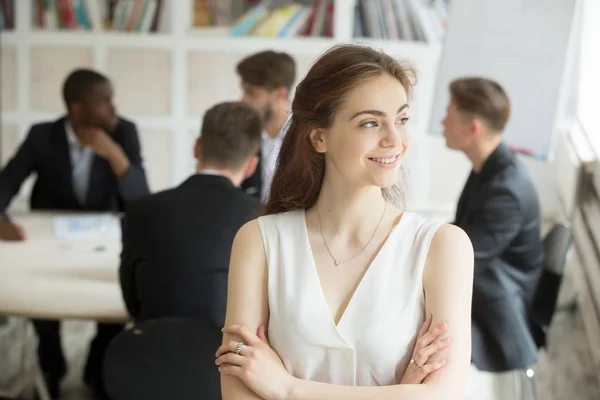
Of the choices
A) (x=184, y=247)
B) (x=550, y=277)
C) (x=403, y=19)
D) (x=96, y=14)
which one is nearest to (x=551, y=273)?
(x=550, y=277)

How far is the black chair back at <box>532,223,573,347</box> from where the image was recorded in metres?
2.52

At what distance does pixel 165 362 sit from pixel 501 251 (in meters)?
1.24

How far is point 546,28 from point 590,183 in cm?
83

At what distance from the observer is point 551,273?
254 cm

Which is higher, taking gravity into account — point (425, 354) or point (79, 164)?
point (425, 354)

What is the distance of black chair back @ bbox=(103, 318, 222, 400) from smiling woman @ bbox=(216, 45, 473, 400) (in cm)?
35

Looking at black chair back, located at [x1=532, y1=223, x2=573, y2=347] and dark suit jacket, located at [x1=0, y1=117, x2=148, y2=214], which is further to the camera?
dark suit jacket, located at [x1=0, y1=117, x2=148, y2=214]

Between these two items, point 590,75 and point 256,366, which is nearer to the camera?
point 256,366

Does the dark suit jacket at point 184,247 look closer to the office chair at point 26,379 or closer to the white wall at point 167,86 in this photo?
the office chair at point 26,379

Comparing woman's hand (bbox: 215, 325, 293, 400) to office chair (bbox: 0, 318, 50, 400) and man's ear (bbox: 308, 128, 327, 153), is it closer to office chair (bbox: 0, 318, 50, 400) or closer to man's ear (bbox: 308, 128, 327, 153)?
man's ear (bbox: 308, 128, 327, 153)

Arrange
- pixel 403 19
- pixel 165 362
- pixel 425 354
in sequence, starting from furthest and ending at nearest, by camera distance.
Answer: pixel 403 19
pixel 165 362
pixel 425 354

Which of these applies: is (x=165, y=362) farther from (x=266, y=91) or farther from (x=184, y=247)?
(x=266, y=91)

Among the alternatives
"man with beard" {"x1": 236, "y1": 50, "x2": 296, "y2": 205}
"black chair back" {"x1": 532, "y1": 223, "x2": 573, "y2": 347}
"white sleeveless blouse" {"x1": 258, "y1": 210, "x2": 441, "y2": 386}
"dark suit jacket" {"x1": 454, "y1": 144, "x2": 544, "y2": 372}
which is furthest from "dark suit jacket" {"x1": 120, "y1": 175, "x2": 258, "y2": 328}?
"black chair back" {"x1": 532, "y1": 223, "x2": 573, "y2": 347}

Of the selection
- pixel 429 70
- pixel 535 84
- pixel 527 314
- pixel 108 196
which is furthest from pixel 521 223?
pixel 429 70
